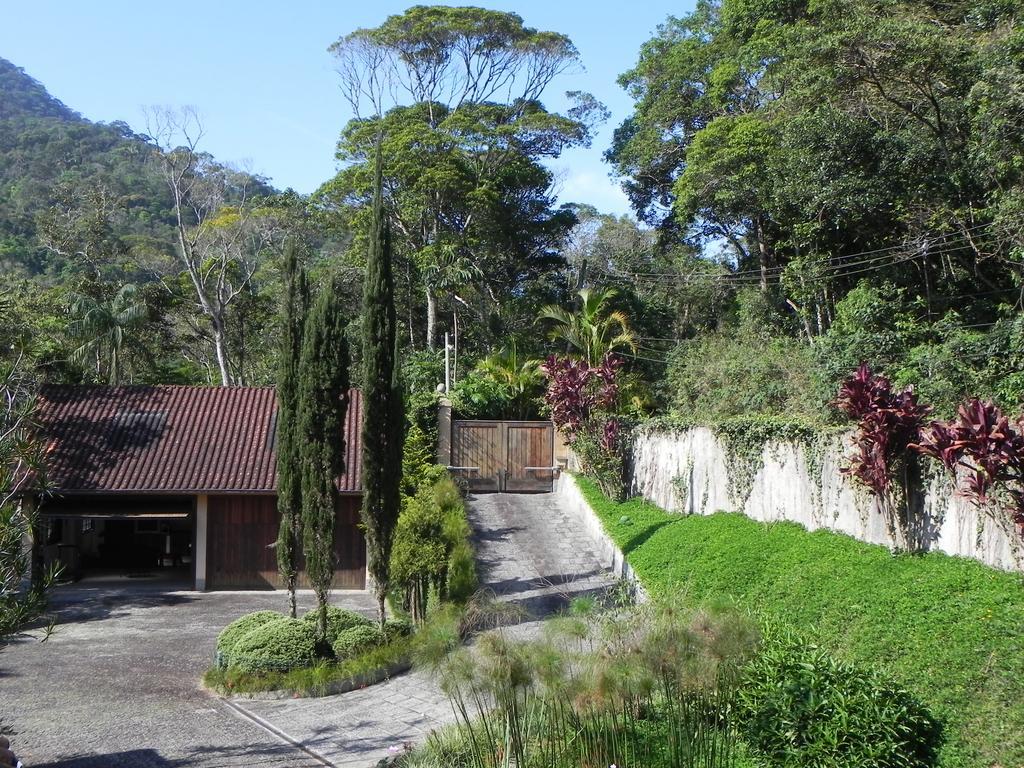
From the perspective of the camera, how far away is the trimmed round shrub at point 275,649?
12.1 meters

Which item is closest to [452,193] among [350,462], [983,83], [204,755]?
[350,462]

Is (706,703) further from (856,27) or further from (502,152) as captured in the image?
(502,152)

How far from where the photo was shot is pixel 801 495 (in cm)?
1328

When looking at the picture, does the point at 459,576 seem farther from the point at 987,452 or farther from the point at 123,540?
the point at 123,540

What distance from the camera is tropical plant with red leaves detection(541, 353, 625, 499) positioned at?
2039 cm

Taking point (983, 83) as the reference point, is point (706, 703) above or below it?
below

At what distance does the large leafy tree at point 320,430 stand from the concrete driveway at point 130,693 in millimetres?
2370

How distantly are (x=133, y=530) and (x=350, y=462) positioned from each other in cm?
677

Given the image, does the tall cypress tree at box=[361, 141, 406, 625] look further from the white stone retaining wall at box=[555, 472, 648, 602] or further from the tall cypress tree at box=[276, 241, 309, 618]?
the white stone retaining wall at box=[555, 472, 648, 602]

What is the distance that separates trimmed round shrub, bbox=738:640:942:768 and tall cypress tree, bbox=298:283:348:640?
735 cm

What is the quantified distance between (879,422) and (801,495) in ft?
10.0

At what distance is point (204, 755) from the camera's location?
957 centimetres

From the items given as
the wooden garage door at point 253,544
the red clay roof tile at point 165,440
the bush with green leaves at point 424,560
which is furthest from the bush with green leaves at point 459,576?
the wooden garage door at point 253,544

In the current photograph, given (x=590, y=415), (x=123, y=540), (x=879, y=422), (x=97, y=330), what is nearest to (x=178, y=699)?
(x=879, y=422)
